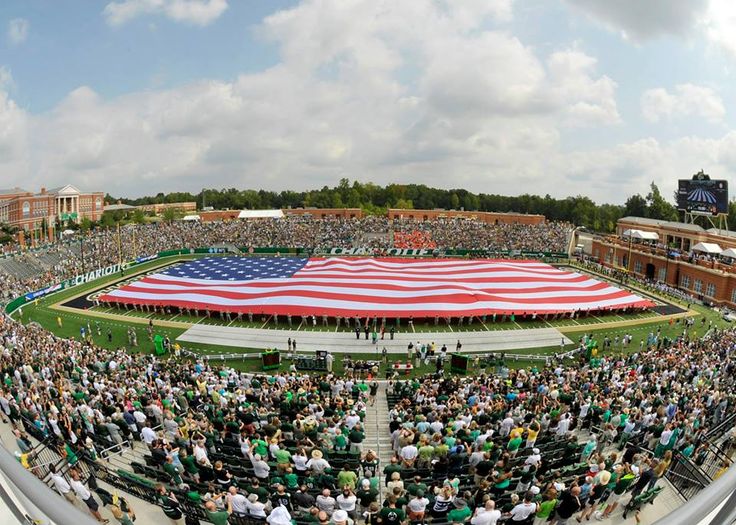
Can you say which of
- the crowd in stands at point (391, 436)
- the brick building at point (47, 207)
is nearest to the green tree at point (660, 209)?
the crowd in stands at point (391, 436)

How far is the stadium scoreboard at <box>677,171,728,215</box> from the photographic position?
42625mm

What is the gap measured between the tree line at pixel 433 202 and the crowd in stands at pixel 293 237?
28.4 metres

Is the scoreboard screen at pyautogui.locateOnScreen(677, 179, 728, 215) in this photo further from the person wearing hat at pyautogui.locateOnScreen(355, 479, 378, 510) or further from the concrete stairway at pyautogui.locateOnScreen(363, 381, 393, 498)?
the person wearing hat at pyautogui.locateOnScreen(355, 479, 378, 510)

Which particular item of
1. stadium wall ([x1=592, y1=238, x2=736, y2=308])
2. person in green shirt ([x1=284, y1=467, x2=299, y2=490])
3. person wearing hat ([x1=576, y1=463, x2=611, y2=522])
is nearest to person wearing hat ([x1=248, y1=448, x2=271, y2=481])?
person in green shirt ([x1=284, y1=467, x2=299, y2=490])

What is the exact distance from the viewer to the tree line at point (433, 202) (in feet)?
303

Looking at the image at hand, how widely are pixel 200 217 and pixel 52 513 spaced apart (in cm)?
8767

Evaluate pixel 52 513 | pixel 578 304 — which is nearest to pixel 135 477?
pixel 52 513

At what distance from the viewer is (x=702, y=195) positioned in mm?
43875

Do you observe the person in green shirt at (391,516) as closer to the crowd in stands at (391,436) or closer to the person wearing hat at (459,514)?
the crowd in stands at (391,436)

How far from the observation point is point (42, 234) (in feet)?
238

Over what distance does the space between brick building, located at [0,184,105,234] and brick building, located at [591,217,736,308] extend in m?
82.1

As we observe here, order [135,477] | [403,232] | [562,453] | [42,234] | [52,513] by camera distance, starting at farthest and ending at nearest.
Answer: [42,234]
[403,232]
[562,453]
[135,477]
[52,513]

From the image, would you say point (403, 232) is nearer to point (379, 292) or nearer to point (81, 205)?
point (379, 292)

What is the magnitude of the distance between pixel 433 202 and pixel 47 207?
90734 mm
